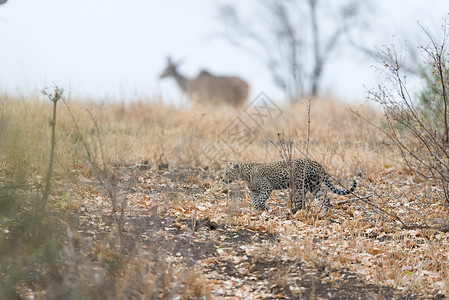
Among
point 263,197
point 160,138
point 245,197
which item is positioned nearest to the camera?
point 263,197

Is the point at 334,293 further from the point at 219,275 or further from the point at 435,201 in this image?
the point at 435,201

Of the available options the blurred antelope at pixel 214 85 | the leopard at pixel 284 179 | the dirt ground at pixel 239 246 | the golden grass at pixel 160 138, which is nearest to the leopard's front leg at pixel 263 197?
the leopard at pixel 284 179

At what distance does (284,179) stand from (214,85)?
15.5m

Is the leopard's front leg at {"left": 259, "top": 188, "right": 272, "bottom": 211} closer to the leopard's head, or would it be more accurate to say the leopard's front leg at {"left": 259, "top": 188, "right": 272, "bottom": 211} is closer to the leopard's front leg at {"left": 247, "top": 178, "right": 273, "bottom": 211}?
the leopard's front leg at {"left": 247, "top": 178, "right": 273, "bottom": 211}

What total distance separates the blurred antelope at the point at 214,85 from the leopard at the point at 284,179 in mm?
14465

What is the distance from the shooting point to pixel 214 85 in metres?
22.5

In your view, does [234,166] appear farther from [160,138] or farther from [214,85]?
[214,85]

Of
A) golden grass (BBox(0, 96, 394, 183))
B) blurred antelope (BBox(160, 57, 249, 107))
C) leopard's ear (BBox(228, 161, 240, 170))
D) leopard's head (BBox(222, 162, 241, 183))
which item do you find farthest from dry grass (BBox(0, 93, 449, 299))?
blurred antelope (BBox(160, 57, 249, 107))

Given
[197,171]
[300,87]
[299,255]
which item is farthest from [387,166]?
[300,87]

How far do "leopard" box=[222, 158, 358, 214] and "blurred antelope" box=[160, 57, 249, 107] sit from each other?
1446cm

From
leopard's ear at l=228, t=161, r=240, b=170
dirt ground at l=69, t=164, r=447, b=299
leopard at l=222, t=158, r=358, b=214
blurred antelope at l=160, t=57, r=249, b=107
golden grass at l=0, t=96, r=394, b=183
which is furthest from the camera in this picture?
blurred antelope at l=160, t=57, r=249, b=107

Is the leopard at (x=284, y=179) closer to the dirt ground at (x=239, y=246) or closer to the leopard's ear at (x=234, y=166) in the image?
the leopard's ear at (x=234, y=166)

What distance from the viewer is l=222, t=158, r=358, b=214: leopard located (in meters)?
7.20

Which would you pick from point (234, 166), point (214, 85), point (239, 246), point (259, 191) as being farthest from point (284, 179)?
point (214, 85)
